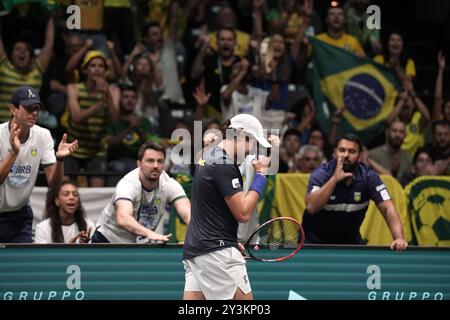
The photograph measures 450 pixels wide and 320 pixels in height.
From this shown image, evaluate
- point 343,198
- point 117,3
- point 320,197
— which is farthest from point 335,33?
point 320,197

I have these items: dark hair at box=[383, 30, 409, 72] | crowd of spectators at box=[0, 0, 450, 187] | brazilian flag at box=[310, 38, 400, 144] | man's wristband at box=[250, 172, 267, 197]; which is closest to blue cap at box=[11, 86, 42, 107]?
man's wristband at box=[250, 172, 267, 197]

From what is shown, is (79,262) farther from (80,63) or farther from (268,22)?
(268,22)

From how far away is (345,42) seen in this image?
627 inches

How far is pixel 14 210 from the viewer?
10883 millimetres

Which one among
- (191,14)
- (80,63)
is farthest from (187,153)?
(191,14)

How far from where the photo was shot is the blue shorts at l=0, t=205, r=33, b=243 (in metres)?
10.9

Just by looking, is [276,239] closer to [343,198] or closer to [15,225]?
[343,198]

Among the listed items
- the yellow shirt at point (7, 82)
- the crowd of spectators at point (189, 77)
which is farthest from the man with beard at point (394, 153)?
the yellow shirt at point (7, 82)

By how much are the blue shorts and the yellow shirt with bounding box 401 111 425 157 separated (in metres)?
5.96

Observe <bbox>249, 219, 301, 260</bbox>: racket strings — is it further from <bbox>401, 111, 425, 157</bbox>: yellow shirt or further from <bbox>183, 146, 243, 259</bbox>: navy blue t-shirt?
<bbox>401, 111, 425, 157</bbox>: yellow shirt

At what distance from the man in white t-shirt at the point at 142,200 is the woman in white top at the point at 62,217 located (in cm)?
56

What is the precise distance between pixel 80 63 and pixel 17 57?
86 centimetres

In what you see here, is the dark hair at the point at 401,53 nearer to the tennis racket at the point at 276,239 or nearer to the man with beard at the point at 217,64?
the man with beard at the point at 217,64

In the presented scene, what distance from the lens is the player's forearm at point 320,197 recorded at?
11.2 m
